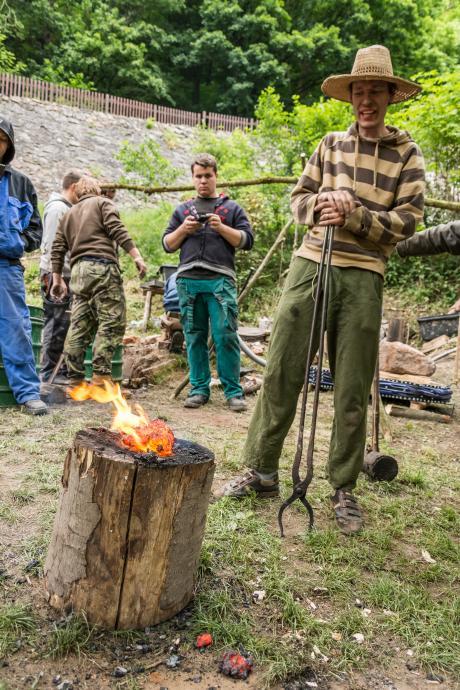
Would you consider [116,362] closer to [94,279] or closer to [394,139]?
[94,279]

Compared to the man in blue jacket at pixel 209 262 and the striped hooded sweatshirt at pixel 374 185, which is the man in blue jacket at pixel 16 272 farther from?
the striped hooded sweatshirt at pixel 374 185

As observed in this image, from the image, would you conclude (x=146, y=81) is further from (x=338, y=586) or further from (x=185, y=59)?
(x=338, y=586)

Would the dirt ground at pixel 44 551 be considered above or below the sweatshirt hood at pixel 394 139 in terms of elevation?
below

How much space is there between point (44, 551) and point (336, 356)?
5.66 feet

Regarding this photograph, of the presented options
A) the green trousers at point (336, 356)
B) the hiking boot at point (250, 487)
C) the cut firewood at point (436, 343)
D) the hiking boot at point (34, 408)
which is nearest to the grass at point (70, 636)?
the hiking boot at point (250, 487)

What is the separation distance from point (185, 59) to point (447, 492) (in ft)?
87.3

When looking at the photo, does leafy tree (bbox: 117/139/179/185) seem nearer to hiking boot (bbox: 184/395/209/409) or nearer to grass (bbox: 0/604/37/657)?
hiking boot (bbox: 184/395/209/409)

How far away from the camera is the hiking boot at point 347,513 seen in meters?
2.80

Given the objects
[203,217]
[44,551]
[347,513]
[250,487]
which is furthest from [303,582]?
[203,217]

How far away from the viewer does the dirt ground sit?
173 centimetres

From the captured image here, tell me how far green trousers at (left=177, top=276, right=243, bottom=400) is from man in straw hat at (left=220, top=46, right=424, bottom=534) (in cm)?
212

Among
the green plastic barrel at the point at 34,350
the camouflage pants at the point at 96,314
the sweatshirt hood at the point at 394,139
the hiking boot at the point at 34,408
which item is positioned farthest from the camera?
the camouflage pants at the point at 96,314

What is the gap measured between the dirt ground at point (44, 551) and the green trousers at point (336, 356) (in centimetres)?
40

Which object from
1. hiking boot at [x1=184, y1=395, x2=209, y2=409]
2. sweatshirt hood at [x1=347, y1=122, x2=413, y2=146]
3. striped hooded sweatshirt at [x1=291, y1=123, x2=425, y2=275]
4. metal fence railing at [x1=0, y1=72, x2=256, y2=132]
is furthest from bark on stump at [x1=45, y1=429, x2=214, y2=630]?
metal fence railing at [x1=0, y1=72, x2=256, y2=132]
